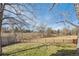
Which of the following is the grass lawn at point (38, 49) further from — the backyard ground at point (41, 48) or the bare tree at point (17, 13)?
the bare tree at point (17, 13)

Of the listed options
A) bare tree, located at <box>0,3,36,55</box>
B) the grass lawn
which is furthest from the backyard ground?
bare tree, located at <box>0,3,36,55</box>

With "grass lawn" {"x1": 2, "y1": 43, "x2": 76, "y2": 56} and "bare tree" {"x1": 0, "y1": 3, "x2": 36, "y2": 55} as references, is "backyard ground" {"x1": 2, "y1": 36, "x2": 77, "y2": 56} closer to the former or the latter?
"grass lawn" {"x1": 2, "y1": 43, "x2": 76, "y2": 56}

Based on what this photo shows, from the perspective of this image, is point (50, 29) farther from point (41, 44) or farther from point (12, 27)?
point (12, 27)

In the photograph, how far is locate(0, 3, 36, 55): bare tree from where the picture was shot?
6.20 ft

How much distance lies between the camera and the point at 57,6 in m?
1.88

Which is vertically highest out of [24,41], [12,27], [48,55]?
[12,27]

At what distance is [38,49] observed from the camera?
6.18 feet

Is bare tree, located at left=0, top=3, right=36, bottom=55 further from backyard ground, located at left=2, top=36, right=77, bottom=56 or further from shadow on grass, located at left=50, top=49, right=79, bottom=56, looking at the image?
shadow on grass, located at left=50, top=49, right=79, bottom=56

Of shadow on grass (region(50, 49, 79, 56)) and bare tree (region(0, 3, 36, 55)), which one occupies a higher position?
bare tree (region(0, 3, 36, 55))

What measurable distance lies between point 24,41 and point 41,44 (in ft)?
0.48

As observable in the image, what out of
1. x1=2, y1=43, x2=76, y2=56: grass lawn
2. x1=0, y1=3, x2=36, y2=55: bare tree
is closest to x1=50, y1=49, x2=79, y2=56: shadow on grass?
x1=2, y1=43, x2=76, y2=56: grass lawn

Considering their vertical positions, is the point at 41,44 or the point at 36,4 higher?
the point at 36,4

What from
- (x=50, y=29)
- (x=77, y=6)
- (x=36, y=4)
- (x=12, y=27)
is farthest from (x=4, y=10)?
(x=77, y=6)

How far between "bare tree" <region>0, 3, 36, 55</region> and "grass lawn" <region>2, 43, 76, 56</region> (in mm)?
193
